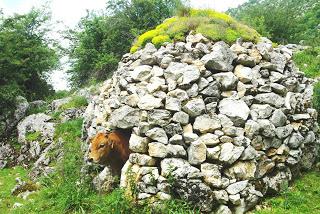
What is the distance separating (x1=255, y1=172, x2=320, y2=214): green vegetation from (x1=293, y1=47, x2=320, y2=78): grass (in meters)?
8.62

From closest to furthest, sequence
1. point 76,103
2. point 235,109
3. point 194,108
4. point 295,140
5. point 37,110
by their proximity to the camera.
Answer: point 194,108 → point 235,109 → point 295,140 → point 76,103 → point 37,110

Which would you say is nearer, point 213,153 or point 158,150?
point 213,153

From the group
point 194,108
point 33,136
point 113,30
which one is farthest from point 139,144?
point 113,30

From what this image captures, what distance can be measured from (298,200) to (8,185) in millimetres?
10931

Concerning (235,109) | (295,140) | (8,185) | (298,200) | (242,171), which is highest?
(235,109)

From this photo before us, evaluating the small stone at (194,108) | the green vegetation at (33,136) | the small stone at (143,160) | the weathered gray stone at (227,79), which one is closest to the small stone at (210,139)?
the small stone at (194,108)

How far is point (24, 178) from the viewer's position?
15984 millimetres

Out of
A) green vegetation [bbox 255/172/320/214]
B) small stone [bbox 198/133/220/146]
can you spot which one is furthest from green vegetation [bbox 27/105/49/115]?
green vegetation [bbox 255/172/320/214]

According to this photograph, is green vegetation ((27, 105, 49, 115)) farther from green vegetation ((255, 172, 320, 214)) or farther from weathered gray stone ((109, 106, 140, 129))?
green vegetation ((255, 172, 320, 214))

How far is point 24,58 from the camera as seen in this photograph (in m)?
24.1

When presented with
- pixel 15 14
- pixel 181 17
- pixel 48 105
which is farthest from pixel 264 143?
pixel 15 14

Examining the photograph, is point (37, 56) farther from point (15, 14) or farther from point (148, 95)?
point (148, 95)

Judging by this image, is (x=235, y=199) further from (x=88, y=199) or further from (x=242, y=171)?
(x=88, y=199)

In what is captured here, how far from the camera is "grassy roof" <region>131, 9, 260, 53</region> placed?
12758mm
